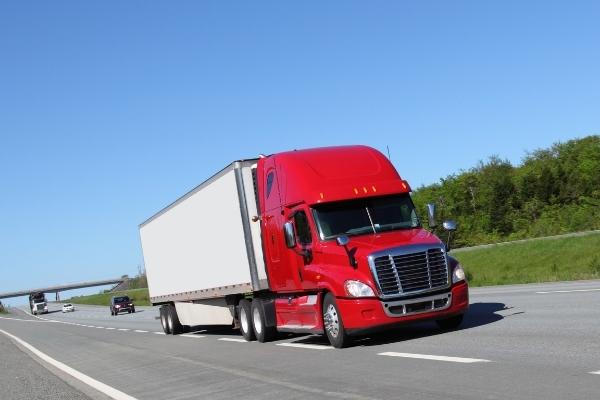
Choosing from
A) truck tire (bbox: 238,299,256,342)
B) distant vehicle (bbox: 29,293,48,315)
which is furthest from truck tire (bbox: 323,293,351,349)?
distant vehicle (bbox: 29,293,48,315)

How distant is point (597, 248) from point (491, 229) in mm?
34776

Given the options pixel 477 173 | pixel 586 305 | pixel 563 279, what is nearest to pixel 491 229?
pixel 477 173

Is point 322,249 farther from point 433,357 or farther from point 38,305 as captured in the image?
point 38,305

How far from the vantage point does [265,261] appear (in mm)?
15445

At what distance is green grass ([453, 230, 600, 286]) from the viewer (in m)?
39.8

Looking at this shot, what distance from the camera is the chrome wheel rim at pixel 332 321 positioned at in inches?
485

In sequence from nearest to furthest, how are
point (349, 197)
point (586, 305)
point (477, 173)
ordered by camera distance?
point (349, 197), point (586, 305), point (477, 173)

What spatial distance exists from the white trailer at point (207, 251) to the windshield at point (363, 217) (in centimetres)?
301

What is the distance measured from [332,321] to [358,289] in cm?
99

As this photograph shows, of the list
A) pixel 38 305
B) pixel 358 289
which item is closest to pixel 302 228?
pixel 358 289

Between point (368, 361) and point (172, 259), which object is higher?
point (172, 259)

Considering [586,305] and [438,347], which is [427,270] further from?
[586,305]

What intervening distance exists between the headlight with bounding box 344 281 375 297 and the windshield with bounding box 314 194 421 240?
3.79ft

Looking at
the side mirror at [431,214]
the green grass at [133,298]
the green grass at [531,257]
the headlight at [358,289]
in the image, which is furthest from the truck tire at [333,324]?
the green grass at [133,298]
